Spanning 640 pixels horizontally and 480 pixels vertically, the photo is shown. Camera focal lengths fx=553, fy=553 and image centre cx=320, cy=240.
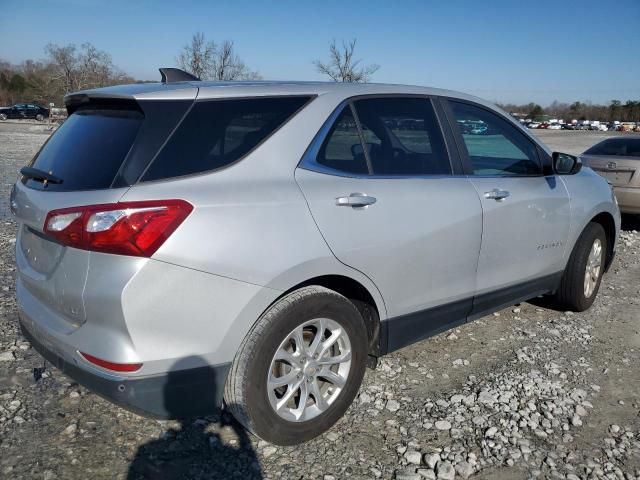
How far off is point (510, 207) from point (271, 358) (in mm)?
1977

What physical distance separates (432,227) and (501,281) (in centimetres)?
92

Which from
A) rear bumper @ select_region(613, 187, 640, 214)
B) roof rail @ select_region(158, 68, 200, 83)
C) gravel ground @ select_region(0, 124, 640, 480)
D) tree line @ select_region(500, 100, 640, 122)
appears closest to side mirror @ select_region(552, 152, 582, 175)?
gravel ground @ select_region(0, 124, 640, 480)

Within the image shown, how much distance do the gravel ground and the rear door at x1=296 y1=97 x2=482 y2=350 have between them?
42 cm

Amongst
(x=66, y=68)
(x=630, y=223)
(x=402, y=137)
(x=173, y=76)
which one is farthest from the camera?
(x=66, y=68)

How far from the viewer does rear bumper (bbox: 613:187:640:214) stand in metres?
8.15

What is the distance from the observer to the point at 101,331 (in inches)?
87.0

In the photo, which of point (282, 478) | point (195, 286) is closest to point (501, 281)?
point (282, 478)

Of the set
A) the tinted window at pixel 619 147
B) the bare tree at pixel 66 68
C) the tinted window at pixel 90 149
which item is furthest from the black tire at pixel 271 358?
the bare tree at pixel 66 68

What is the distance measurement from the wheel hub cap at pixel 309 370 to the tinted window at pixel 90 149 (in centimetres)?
109

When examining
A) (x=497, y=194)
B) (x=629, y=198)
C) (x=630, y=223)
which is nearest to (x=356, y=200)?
(x=497, y=194)

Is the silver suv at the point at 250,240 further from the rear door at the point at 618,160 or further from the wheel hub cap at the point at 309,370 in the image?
the rear door at the point at 618,160

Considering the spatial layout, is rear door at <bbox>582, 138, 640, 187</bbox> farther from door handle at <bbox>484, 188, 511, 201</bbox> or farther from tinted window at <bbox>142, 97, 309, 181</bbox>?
tinted window at <bbox>142, 97, 309, 181</bbox>

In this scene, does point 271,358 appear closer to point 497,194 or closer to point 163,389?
point 163,389

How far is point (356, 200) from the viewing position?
2.75 metres
